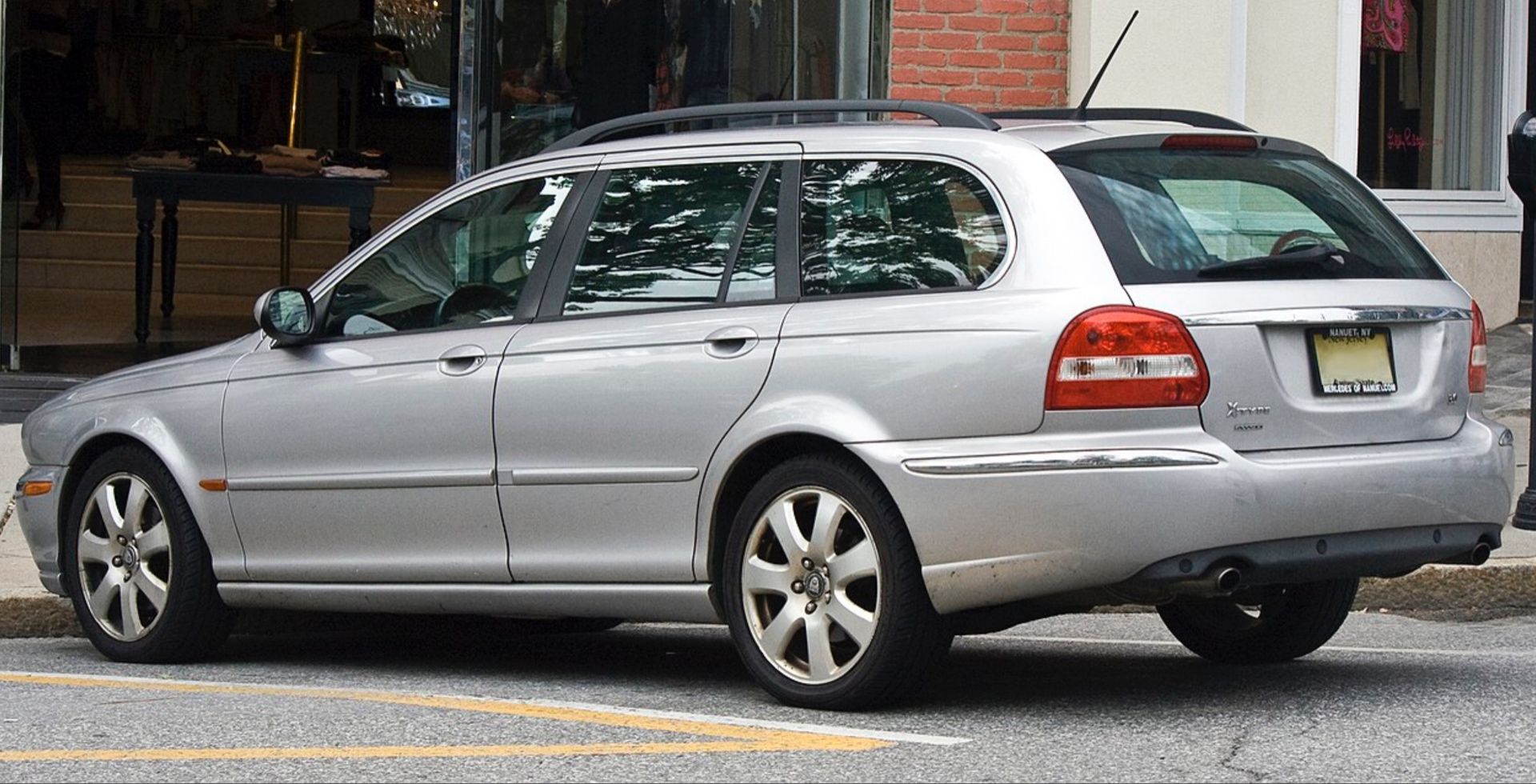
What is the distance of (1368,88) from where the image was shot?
1477cm

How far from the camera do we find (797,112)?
7066 mm

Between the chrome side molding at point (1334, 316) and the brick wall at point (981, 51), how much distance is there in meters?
7.23

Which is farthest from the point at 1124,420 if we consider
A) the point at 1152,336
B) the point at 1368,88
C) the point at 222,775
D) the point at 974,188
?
the point at 1368,88

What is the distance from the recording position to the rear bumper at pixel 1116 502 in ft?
19.4

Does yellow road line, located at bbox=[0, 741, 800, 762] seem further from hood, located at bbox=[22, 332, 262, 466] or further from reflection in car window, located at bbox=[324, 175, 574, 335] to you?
hood, located at bbox=[22, 332, 262, 466]

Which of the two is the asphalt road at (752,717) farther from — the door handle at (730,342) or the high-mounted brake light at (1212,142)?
the high-mounted brake light at (1212,142)

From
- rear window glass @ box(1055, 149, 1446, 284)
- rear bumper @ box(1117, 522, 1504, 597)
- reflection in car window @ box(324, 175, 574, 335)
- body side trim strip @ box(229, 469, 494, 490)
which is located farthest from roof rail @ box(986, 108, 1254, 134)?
body side trim strip @ box(229, 469, 494, 490)

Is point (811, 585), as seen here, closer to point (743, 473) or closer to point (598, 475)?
point (743, 473)

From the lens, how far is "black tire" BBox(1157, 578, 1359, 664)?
726 cm

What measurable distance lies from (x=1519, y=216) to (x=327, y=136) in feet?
45.1

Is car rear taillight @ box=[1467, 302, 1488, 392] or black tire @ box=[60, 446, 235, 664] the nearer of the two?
car rear taillight @ box=[1467, 302, 1488, 392]

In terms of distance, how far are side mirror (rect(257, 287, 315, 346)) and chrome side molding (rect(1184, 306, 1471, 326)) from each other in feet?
9.75

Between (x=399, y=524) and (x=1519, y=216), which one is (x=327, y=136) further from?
(x=399, y=524)

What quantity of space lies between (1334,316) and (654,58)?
26.7 feet
